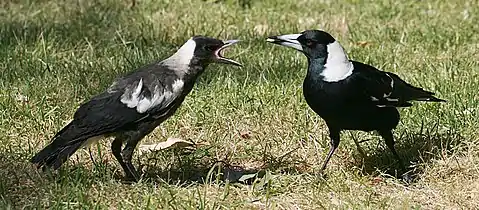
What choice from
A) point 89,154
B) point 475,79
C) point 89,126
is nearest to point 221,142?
point 89,154

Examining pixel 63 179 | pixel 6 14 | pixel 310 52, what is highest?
pixel 310 52

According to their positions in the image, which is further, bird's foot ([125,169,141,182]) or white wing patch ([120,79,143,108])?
bird's foot ([125,169,141,182])

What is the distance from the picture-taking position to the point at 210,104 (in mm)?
4965

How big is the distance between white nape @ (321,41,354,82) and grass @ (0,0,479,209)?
49cm

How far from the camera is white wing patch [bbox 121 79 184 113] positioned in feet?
12.3

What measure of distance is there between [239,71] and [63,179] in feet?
7.40

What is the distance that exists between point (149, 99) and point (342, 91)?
875 mm

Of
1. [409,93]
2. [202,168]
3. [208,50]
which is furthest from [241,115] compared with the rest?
[409,93]

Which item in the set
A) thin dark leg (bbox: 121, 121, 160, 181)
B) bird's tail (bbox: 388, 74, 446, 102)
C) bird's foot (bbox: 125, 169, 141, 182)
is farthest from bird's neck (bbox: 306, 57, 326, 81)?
bird's foot (bbox: 125, 169, 141, 182)

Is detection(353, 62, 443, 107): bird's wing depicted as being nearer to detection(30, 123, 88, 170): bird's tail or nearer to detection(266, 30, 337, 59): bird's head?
detection(266, 30, 337, 59): bird's head

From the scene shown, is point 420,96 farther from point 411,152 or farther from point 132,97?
point 132,97

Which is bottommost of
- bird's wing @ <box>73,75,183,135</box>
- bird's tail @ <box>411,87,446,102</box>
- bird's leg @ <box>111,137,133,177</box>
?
bird's leg @ <box>111,137,133,177</box>

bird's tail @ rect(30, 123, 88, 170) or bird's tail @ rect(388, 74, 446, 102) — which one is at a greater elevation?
bird's tail @ rect(388, 74, 446, 102)

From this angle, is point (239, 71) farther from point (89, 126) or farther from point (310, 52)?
point (89, 126)
